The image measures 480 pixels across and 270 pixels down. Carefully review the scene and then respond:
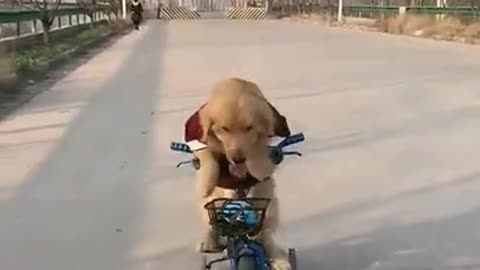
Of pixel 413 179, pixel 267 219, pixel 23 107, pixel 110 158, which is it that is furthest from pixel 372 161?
pixel 23 107

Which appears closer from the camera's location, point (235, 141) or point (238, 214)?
point (235, 141)

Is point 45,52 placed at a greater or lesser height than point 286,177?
lesser

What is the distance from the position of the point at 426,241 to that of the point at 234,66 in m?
12.7

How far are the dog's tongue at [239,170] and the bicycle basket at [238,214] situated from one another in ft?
0.36

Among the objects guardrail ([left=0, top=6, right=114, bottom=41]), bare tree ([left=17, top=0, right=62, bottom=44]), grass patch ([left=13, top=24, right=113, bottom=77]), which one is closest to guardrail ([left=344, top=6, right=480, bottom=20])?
grass patch ([left=13, top=24, right=113, bottom=77])

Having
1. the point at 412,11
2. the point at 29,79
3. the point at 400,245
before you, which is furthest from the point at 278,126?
the point at 412,11

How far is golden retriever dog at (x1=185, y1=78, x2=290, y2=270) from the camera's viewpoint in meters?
3.77

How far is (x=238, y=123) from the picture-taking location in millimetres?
3754

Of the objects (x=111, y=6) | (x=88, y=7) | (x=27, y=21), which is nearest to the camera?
(x=27, y=21)

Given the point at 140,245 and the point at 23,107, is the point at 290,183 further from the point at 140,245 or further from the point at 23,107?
the point at 23,107

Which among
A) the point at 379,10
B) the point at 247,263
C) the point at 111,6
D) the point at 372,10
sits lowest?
the point at 372,10

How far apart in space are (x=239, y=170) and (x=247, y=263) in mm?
380

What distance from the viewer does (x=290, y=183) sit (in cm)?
696

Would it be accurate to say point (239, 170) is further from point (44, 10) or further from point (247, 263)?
point (44, 10)
